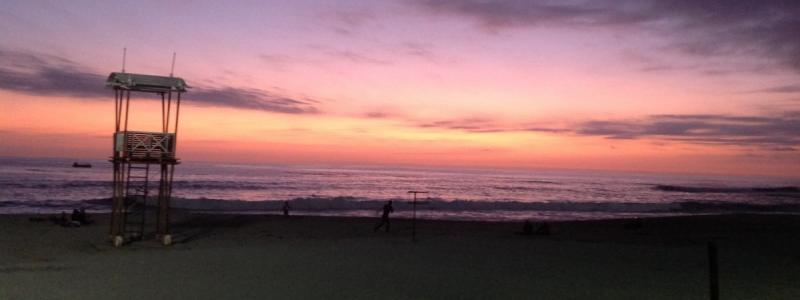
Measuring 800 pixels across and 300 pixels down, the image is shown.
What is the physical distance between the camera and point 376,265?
562 inches

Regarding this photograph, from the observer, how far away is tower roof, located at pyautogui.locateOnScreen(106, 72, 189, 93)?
15.4 meters

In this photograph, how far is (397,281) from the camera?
486 inches

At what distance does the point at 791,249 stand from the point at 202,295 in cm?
1905

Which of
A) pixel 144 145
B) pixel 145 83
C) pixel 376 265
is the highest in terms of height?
pixel 145 83

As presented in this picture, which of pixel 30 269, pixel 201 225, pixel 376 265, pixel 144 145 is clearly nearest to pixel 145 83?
pixel 144 145

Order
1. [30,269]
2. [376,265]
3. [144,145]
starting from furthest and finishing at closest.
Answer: [144,145]
[376,265]
[30,269]

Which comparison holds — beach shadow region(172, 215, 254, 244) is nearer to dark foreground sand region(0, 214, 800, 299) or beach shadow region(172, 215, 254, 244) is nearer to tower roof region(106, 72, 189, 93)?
dark foreground sand region(0, 214, 800, 299)

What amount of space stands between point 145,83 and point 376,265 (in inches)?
320

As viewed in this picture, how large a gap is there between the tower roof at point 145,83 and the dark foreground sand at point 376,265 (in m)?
4.54

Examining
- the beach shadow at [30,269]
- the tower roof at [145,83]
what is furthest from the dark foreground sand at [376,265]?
the tower roof at [145,83]

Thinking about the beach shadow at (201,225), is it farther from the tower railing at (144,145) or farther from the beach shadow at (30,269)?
the beach shadow at (30,269)

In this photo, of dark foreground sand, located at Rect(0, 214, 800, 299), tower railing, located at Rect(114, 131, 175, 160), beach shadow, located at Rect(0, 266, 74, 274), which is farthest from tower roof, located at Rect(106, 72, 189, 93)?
beach shadow, located at Rect(0, 266, 74, 274)

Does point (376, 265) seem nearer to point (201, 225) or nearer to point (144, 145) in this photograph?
point (144, 145)

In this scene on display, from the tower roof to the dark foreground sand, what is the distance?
454 cm
